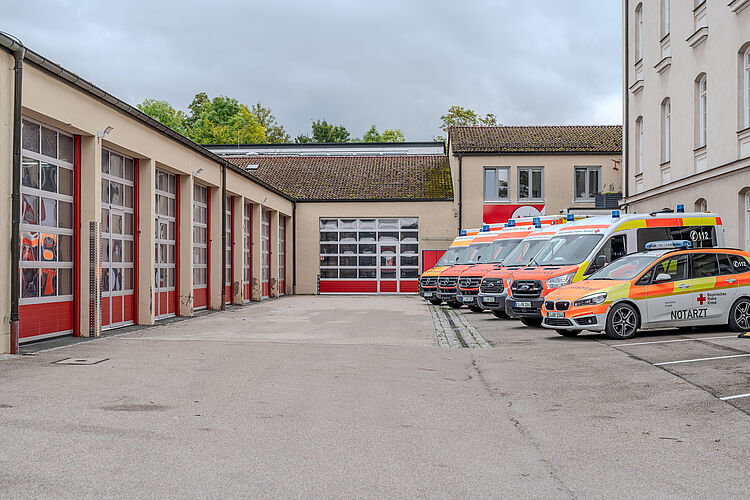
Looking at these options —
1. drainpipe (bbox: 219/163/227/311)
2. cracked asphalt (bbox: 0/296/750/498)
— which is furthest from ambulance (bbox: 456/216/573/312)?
cracked asphalt (bbox: 0/296/750/498)

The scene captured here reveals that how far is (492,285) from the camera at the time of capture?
20.5 meters

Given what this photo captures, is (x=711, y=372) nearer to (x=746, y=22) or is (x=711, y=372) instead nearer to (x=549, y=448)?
(x=549, y=448)

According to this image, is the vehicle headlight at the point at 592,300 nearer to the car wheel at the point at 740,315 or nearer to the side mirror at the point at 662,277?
the side mirror at the point at 662,277

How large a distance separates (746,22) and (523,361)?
36.6ft

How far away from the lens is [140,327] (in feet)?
58.4

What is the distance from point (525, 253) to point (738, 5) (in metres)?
7.60

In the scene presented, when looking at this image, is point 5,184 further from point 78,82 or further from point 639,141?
point 639,141

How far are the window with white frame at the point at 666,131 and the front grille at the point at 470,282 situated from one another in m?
6.68

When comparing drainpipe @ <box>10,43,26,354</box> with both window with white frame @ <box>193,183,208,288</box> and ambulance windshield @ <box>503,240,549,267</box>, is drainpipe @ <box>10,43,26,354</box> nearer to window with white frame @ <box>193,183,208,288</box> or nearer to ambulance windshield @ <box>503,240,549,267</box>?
window with white frame @ <box>193,183,208,288</box>

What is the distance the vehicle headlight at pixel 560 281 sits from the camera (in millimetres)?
17297

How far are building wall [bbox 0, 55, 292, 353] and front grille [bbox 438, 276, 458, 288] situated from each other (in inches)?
275

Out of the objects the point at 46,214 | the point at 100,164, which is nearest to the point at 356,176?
the point at 100,164

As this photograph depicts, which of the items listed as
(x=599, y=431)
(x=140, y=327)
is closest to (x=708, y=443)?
(x=599, y=431)

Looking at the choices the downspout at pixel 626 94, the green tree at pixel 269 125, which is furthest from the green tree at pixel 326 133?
the downspout at pixel 626 94
